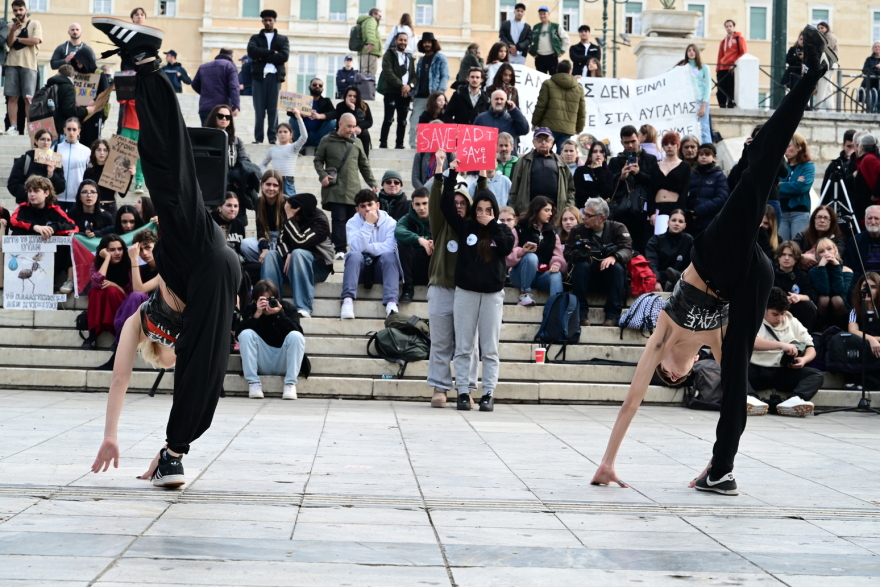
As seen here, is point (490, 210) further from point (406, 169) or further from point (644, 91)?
point (644, 91)

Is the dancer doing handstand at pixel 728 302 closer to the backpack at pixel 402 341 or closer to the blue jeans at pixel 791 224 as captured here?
the backpack at pixel 402 341

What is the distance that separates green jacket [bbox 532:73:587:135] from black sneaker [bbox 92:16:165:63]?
36.4 feet

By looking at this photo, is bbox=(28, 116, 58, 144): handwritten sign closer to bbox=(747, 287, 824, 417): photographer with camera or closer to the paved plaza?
the paved plaza

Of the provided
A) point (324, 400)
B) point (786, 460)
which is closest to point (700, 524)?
point (786, 460)

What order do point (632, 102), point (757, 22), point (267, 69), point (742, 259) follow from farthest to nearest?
point (757, 22) < point (632, 102) < point (267, 69) < point (742, 259)

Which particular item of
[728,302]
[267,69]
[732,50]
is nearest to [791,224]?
[732,50]

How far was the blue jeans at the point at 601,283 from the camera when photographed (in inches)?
501

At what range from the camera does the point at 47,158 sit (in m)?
14.0

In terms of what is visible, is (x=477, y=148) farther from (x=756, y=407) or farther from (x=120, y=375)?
(x=120, y=375)

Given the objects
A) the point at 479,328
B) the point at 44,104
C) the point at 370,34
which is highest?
the point at 370,34

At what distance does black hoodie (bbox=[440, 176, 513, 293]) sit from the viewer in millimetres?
10922

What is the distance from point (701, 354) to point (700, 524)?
689cm

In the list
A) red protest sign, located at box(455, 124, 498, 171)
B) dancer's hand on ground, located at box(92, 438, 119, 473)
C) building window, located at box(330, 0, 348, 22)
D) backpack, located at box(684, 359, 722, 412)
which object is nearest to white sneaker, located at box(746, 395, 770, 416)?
backpack, located at box(684, 359, 722, 412)

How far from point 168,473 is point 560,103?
37.8 ft
